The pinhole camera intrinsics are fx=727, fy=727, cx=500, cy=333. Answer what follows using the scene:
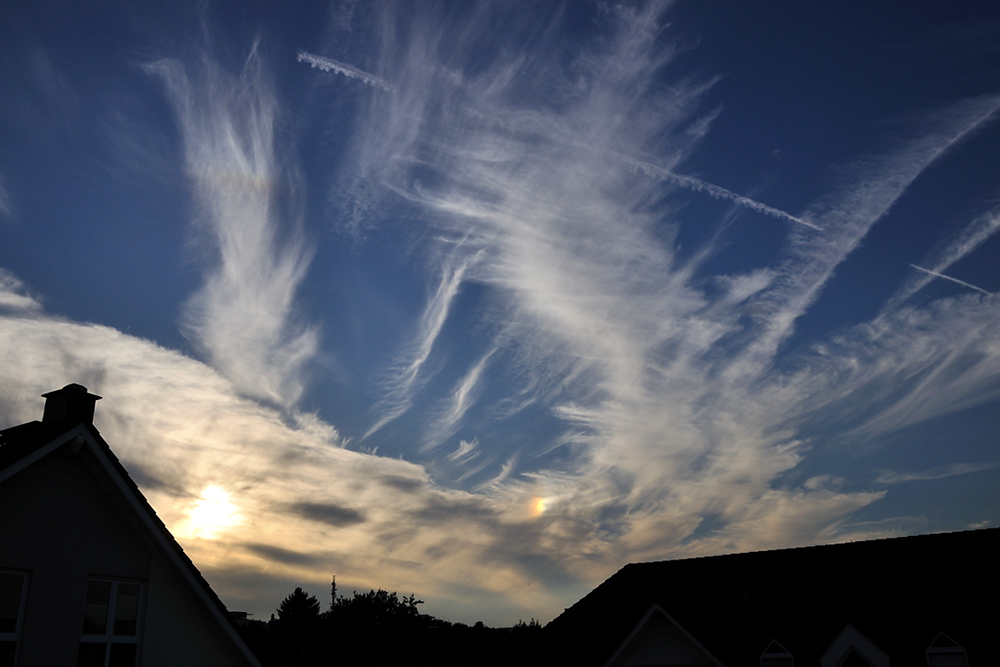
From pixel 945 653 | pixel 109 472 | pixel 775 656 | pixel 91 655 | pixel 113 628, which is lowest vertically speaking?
pixel 945 653

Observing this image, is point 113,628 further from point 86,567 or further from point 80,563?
point 80,563

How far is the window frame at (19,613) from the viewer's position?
47.9ft

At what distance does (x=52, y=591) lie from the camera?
15.5 meters

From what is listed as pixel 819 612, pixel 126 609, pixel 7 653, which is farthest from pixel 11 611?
Answer: pixel 819 612

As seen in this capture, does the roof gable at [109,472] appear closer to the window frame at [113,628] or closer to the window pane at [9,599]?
the window frame at [113,628]

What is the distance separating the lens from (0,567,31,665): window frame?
14602 millimetres

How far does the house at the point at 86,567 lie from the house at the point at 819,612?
22.9 m

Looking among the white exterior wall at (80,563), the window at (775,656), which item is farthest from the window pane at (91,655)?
the window at (775,656)

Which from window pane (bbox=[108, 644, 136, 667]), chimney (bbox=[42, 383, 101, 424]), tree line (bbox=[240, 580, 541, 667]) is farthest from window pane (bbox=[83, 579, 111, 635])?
tree line (bbox=[240, 580, 541, 667])

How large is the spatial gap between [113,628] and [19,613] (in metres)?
2.15

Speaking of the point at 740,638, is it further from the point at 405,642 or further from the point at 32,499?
the point at 405,642

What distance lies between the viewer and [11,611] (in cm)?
1479

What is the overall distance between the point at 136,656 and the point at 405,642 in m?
85.0

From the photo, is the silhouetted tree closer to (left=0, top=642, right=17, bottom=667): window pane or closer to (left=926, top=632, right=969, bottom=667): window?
(left=926, top=632, right=969, bottom=667): window
